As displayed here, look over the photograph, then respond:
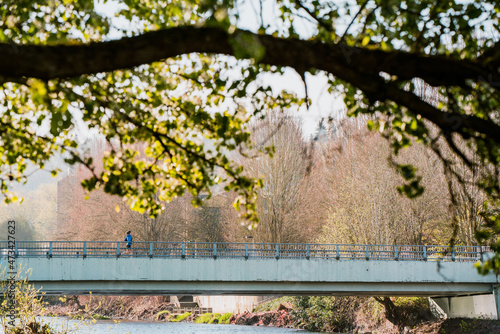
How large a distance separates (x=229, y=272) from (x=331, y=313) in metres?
11.0

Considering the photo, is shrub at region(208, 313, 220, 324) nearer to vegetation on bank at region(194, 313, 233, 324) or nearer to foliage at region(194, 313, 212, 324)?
vegetation on bank at region(194, 313, 233, 324)

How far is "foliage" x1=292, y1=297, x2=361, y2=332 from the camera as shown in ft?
→ 110

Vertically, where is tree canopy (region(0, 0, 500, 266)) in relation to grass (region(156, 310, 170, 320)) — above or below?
above

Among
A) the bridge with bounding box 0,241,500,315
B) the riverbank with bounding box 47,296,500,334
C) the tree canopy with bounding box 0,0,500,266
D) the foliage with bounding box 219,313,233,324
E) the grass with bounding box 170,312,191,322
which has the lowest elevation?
the grass with bounding box 170,312,191,322

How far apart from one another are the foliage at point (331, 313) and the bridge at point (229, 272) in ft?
21.4

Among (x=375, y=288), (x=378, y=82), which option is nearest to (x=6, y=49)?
(x=378, y=82)

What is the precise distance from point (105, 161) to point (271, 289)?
18.8 m

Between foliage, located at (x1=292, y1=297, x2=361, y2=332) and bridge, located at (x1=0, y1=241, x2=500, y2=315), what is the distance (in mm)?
6519

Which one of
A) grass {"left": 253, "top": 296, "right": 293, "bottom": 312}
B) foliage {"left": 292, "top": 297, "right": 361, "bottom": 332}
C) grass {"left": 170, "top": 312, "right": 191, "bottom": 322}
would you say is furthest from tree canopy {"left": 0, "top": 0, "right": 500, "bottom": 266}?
grass {"left": 170, "top": 312, "right": 191, "bottom": 322}

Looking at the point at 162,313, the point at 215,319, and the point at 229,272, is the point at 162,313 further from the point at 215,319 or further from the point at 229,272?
the point at 229,272

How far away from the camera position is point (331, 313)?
112 feet

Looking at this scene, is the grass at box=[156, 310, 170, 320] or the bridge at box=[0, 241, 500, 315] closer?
the bridge at box=[0, 241, 500, 315]

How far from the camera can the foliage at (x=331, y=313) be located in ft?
110

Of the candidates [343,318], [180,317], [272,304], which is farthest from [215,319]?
[343,318]
